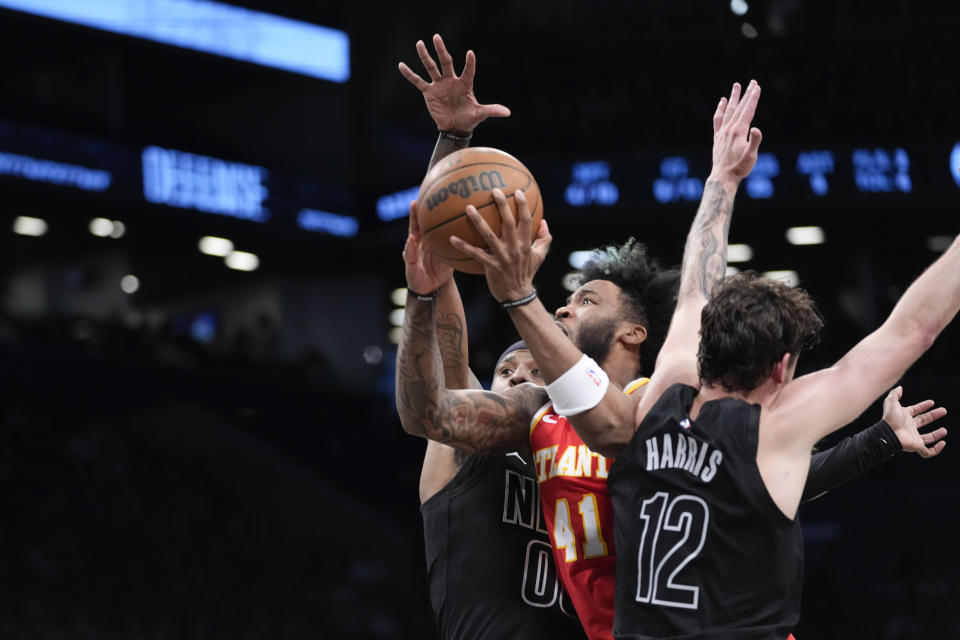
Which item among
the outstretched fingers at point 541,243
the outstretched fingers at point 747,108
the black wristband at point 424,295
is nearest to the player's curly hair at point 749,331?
the outstretched fingers at point 541,243

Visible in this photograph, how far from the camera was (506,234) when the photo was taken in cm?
276

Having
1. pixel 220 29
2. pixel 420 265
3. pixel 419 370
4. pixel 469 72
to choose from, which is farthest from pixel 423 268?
pixel 220 29

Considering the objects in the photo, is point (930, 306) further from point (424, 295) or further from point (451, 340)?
point (451, 340)

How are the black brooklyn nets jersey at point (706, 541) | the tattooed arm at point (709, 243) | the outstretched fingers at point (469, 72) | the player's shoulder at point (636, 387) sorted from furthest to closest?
the outstretched fingers at point (469, 72)
the player's shoulder at point (636, 387)
the tattooed arm at point (709, 243)
the black brooklyn nets jersey at point (706, 541)

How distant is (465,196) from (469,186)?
34mm

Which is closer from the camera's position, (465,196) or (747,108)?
(465,196)

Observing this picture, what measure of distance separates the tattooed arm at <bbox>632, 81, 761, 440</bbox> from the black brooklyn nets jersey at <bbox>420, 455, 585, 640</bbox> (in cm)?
76

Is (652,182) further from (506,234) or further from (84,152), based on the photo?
(506,234)

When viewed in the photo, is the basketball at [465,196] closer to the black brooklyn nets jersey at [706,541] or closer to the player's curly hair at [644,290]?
the black brooklyn nets jersey at [706,541]

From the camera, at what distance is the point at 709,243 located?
132 inches

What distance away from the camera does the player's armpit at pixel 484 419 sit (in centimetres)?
332

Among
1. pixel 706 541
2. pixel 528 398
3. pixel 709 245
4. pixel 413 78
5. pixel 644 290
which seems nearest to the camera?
pixel 706 541

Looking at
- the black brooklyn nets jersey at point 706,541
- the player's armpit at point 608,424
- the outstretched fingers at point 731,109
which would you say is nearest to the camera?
the black brooklyn nets jersey at point 706,541

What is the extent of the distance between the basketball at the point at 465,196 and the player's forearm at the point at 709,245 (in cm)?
52
